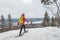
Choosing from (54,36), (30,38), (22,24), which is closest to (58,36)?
(54,36)

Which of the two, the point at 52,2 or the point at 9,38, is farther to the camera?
the point at 52,2

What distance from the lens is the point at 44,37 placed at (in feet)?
56.3

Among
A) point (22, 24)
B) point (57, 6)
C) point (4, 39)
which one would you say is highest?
point (57, 6)

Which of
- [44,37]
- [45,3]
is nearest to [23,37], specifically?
[44,37]

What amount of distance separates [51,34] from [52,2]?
8316mm

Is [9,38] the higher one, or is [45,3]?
[45,3]

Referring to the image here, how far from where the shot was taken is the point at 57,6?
83.9 feet

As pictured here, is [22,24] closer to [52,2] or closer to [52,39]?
[52,39]

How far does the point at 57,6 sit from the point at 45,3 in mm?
1559

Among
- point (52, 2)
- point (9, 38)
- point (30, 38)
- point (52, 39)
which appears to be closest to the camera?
point (52, 39)

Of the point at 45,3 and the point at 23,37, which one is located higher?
the point at 45,3

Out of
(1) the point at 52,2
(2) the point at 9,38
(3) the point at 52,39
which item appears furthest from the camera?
(1) the point at 52,2

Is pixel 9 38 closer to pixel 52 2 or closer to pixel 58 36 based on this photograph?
pixel 58 36

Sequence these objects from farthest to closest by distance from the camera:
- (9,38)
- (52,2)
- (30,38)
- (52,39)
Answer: (52,2) → (9,38) → (30,38) → (52,39)
